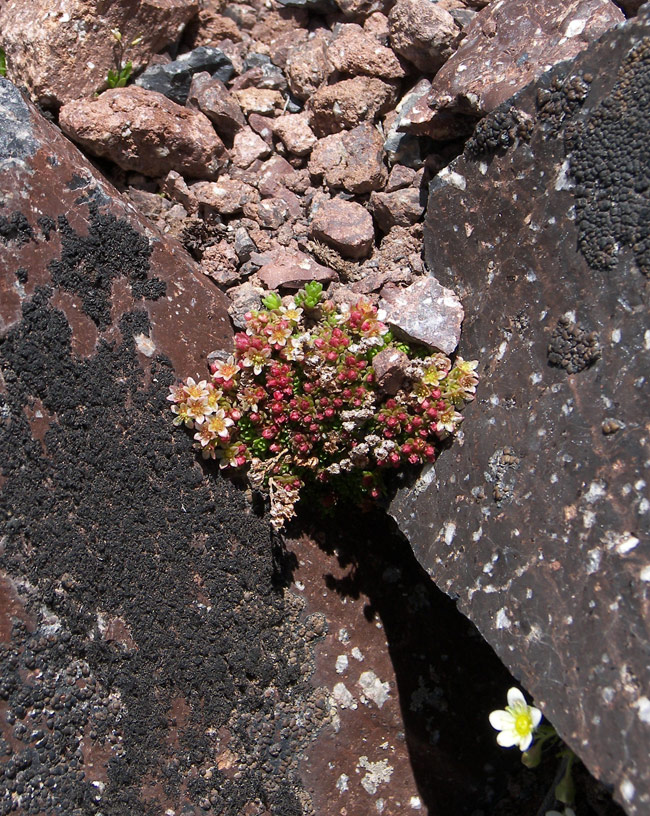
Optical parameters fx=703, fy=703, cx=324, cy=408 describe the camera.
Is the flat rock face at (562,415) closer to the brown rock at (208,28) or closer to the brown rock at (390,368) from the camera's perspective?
the brown rock at (390,368)

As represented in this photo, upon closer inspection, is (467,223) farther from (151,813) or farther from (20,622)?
(151,813)

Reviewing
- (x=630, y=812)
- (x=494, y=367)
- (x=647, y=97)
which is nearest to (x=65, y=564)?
(x=494, y=367)

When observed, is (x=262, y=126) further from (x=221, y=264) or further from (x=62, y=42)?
(x=62, y=42)

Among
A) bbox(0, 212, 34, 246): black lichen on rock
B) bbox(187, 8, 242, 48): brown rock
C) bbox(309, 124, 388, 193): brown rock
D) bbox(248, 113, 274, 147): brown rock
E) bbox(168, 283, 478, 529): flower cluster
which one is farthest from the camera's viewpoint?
bbox(187, 8, 242, 48): brown rock

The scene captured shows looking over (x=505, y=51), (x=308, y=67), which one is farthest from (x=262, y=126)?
(x=505, y=51)

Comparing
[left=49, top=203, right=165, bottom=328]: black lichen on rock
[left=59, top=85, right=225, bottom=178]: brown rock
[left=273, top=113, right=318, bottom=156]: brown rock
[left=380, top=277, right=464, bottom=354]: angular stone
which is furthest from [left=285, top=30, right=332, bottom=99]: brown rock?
[left=380, top=277, right=464, bottom=354]: angular stone

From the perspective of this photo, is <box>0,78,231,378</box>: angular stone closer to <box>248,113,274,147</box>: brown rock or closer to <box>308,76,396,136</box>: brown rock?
<box>248,113,274,147</box>: brown rock

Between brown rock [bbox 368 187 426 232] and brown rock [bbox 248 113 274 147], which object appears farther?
brown rock [bbox 248 113 274 147]
